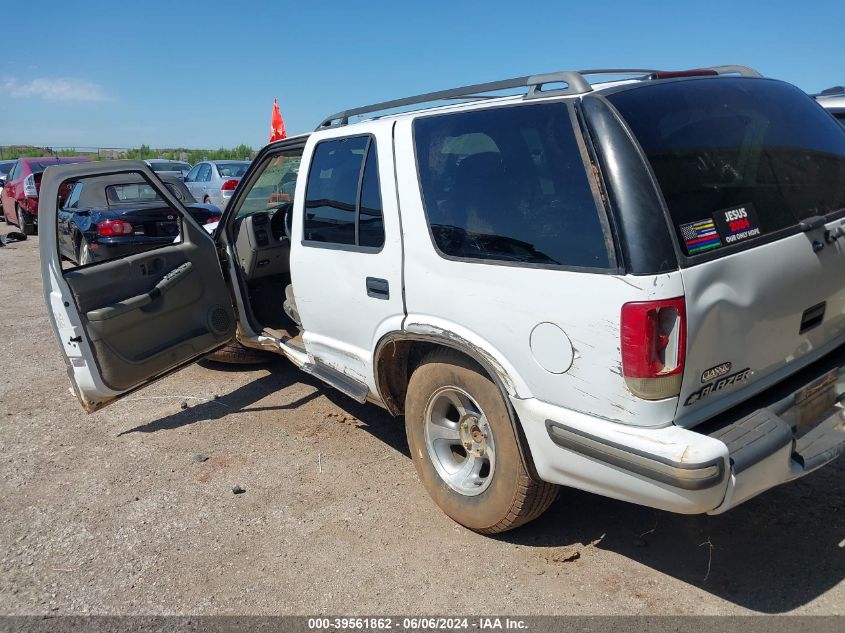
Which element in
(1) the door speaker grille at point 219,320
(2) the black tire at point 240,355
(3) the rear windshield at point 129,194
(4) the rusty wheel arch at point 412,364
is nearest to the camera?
(4) the rusty wheel arch at point 412,364

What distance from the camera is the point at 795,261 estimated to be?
2.54 metres

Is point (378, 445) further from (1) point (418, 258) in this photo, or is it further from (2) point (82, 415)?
(2) point (82, 415)

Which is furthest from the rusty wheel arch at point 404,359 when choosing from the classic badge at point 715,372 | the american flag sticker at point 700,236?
the american flag sticker at point 700,236

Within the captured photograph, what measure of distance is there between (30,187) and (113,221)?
27.8 feet

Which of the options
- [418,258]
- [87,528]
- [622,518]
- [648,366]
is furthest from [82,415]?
[648,366]

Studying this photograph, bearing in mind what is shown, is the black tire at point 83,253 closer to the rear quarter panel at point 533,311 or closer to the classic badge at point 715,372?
the rear quarter panel at point 533,311

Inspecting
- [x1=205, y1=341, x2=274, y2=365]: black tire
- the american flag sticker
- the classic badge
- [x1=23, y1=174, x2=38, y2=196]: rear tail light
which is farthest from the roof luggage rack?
[x1=23, y1=174, x2=38, y2=196]: rear tail light

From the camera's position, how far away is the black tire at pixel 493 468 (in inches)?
109

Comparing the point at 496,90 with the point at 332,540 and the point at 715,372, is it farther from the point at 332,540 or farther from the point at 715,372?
the point at 332,540

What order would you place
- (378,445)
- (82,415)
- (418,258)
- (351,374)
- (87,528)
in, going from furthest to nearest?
(82,415) → (378,445) → (351,374) → (87,528) → (418,258)

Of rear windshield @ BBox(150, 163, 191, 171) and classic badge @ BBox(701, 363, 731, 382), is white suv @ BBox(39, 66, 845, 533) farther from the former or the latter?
rear windshield @ BBox(150, 163, 191, 171)

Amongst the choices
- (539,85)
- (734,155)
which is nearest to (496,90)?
(539,85)

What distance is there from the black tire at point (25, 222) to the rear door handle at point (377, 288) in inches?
571

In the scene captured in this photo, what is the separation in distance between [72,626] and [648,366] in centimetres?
255
